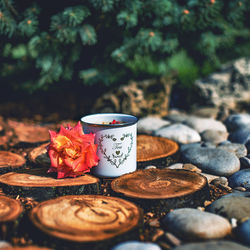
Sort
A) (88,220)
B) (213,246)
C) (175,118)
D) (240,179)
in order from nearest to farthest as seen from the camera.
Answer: (213,246) < (88,220) < (240,179) < (175,118)

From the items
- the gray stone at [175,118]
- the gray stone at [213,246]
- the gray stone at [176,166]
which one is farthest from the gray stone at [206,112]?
the gray stone at [213,246]

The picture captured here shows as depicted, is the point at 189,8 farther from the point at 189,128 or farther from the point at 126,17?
the point at 189,128

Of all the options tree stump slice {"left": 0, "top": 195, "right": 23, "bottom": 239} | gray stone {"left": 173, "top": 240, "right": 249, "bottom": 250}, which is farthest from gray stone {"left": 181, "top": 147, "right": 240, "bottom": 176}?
tree stump slice {"left": 0, "top": 195, "right": 23, "bottom": 239}

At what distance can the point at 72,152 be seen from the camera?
2.05 meters

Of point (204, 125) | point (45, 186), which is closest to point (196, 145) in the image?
point (204, 125)

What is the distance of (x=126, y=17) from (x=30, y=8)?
35.9 inches

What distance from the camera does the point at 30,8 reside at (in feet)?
10.6

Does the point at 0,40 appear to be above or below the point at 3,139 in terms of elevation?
above

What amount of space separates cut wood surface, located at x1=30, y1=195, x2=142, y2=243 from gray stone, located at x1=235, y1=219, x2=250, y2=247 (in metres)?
0.49

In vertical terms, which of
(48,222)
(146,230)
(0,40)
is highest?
(0,40)

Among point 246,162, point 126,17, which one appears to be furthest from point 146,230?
point 126,17

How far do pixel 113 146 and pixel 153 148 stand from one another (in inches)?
24.9

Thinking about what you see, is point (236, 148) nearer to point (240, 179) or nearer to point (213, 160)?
point (213, 160)

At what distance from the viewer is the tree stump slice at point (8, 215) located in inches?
62.9
